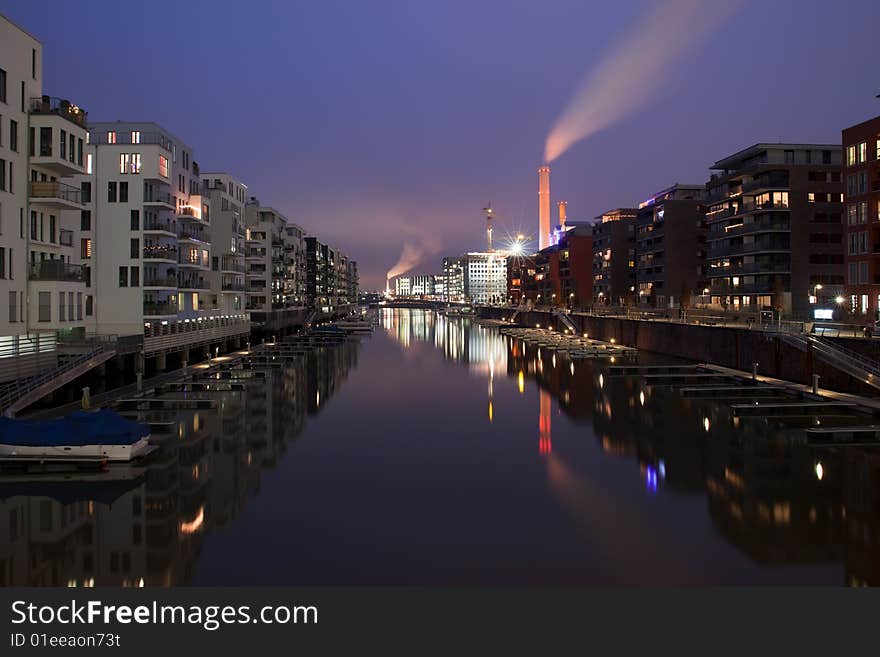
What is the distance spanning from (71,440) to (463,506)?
13.7 metres

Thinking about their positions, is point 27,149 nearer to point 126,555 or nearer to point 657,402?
point 126,555

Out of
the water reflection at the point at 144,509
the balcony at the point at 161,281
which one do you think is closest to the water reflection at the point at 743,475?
the water reflection at the point at 144,509

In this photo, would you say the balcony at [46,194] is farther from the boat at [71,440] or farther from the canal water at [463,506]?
the boat at [71,440]

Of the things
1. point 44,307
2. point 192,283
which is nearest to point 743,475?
point 44,307

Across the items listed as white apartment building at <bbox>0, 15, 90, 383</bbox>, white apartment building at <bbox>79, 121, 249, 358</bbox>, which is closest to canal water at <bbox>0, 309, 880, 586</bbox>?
white apartment building at <bbox>0, 15, 90, 383</bbox>

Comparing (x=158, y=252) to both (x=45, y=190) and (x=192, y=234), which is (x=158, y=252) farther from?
(x=45, y=190)

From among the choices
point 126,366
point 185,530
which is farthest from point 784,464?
point 126,366

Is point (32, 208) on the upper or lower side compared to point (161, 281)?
upper

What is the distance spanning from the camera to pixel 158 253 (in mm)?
55219

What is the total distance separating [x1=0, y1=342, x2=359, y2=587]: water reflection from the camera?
15.9 m

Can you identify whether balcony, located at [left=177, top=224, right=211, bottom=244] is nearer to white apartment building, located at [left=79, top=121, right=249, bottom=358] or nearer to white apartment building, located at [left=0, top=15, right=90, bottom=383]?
white apartment building, located at [left=79, top=121, right=249, bottom=358]

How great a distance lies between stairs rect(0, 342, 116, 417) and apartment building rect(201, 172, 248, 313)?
34.7m

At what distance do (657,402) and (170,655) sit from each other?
33.7 metres

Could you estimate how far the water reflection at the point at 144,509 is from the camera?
52.1 ft
